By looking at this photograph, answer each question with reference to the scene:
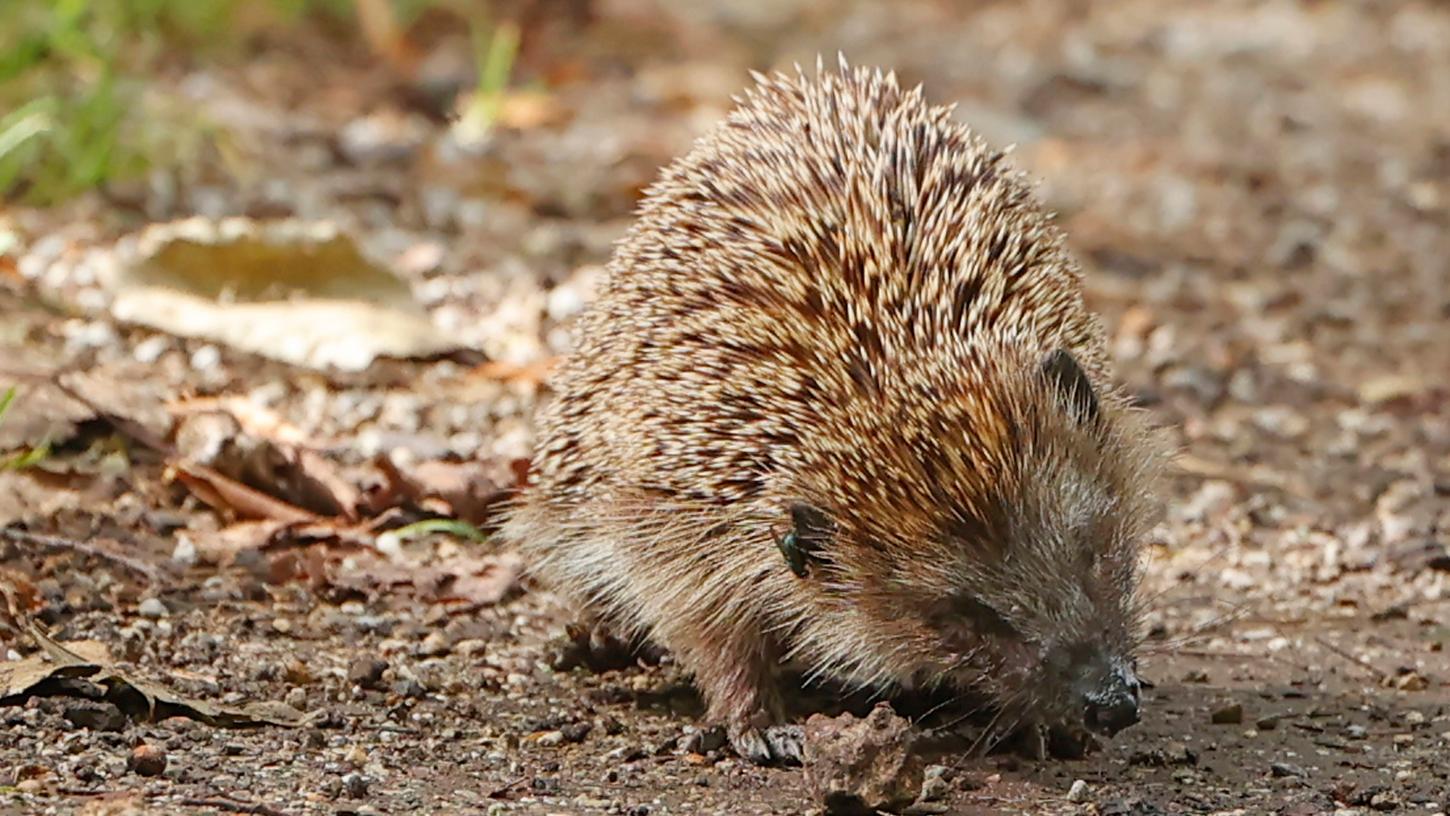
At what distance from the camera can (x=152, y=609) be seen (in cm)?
613

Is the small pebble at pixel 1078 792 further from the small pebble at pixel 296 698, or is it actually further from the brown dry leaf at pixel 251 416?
the brown dry leaf at pixel 251 416

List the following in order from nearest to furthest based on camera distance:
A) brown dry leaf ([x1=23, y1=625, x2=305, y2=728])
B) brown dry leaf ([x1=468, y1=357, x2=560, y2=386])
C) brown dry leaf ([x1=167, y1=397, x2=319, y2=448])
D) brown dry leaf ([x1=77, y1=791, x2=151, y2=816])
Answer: brown dry leaf ([x1=77, y1=791, x2=151, y2=816]), brown dry leaf ([x1=23, y1=625, x2=305, y2=728]), brown dry leaf ([x1=167, y1=397, x2=319, y2=448]), brown dry leaf ([x1=468, y1=357, x2=560, y2=386])

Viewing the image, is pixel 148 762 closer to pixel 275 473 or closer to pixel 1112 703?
pixel 1112 703

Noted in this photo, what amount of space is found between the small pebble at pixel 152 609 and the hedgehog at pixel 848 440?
119 centimetres

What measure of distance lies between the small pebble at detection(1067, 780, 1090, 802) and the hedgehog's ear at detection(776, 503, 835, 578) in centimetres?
97

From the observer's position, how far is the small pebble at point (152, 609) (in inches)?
240

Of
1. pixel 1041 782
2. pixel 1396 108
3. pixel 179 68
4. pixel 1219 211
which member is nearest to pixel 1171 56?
pixel 1396 108

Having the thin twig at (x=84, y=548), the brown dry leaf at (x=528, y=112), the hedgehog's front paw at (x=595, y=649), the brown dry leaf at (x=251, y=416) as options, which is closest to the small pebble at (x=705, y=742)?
the hedgehog's front paw at (x=595, y=649)

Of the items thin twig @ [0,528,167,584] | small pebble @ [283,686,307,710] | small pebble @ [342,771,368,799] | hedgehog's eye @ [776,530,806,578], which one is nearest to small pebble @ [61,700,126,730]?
small pebble @ [283,686,307,710]

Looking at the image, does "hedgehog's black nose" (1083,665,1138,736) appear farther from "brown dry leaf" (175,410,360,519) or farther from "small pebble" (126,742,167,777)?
"brown dry leaf" (175,410,360,519)

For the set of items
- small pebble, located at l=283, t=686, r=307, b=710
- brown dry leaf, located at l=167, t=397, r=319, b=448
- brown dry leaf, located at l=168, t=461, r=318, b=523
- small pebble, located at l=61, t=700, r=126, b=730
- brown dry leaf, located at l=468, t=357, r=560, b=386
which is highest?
brown dry leaf, located at l=468, t=357, r=560, b=386

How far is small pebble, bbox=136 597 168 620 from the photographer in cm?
611

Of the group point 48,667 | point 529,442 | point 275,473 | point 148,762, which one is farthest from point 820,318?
point 529,442

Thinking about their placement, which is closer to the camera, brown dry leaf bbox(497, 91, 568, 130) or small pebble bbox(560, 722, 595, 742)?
small pebble bbox(560, 722, 595, 742)
